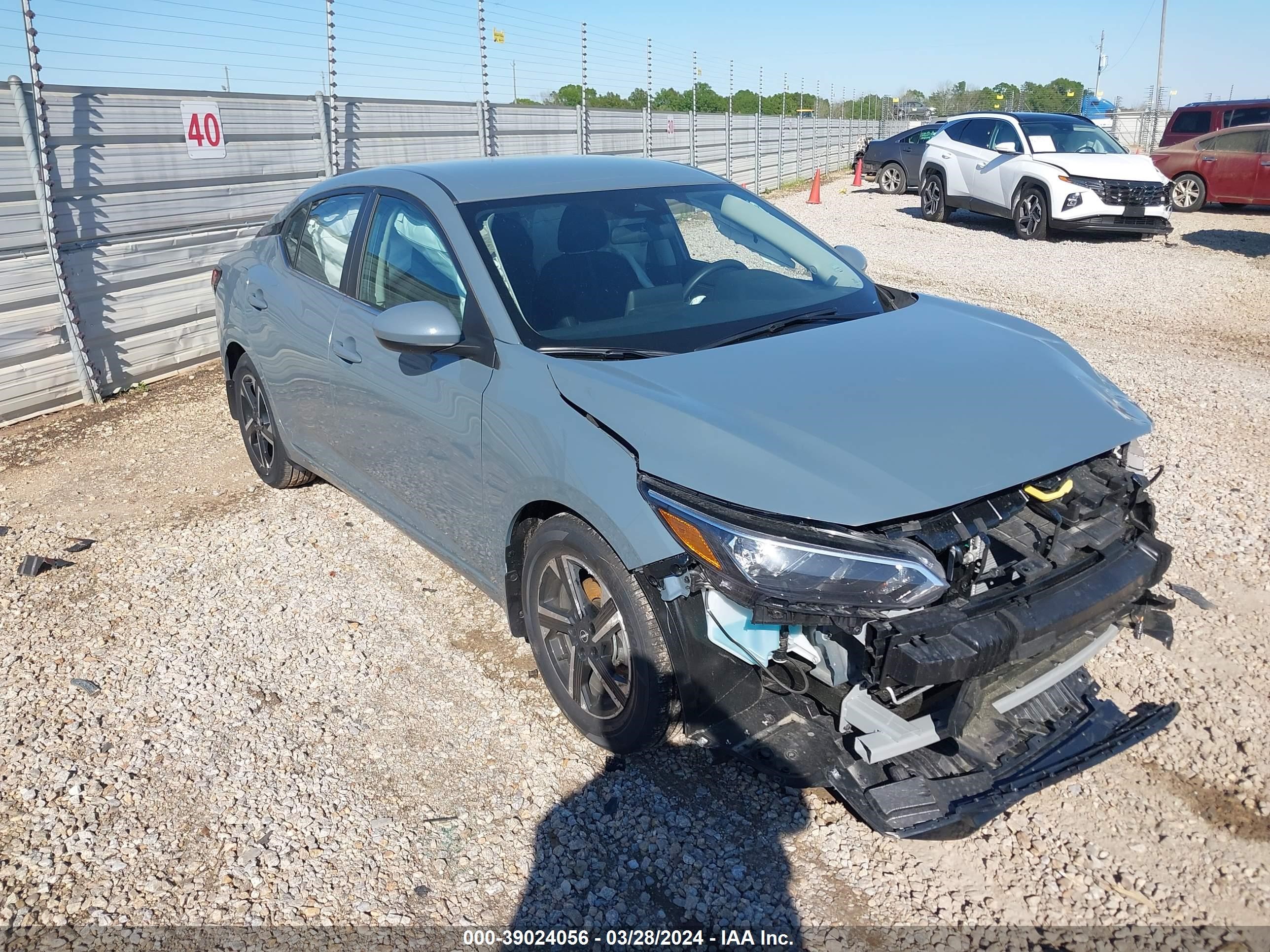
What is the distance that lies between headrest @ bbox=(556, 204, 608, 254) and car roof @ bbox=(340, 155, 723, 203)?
149mm

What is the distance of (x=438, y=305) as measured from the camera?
133 inches

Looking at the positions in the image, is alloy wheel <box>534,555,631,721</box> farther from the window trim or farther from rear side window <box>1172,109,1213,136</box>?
rear side window <box>1172,109,1213,136</box>

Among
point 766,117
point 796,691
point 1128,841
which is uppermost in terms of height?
point 766,117

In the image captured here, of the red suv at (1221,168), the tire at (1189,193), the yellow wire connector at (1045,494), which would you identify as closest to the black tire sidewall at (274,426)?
the yellow wire connector at (1045,494)

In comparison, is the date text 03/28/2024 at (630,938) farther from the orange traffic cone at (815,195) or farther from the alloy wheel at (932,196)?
the orange traffic cone at (815,195)

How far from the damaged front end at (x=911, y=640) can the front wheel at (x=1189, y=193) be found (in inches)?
727

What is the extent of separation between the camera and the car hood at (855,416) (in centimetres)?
257

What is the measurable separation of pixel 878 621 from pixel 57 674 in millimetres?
3240

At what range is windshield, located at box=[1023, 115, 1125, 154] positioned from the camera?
47.5 feet

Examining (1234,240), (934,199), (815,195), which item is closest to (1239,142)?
(1234,240)

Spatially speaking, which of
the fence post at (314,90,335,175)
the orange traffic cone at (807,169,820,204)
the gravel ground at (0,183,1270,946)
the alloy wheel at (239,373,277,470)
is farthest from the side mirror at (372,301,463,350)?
the orange traffic cone at (807,169,820,204)

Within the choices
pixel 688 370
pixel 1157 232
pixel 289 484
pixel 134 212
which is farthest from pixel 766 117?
pixel 688 370

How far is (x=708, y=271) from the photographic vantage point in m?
3.85

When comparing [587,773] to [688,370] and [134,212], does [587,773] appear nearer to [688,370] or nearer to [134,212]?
[688,370]
